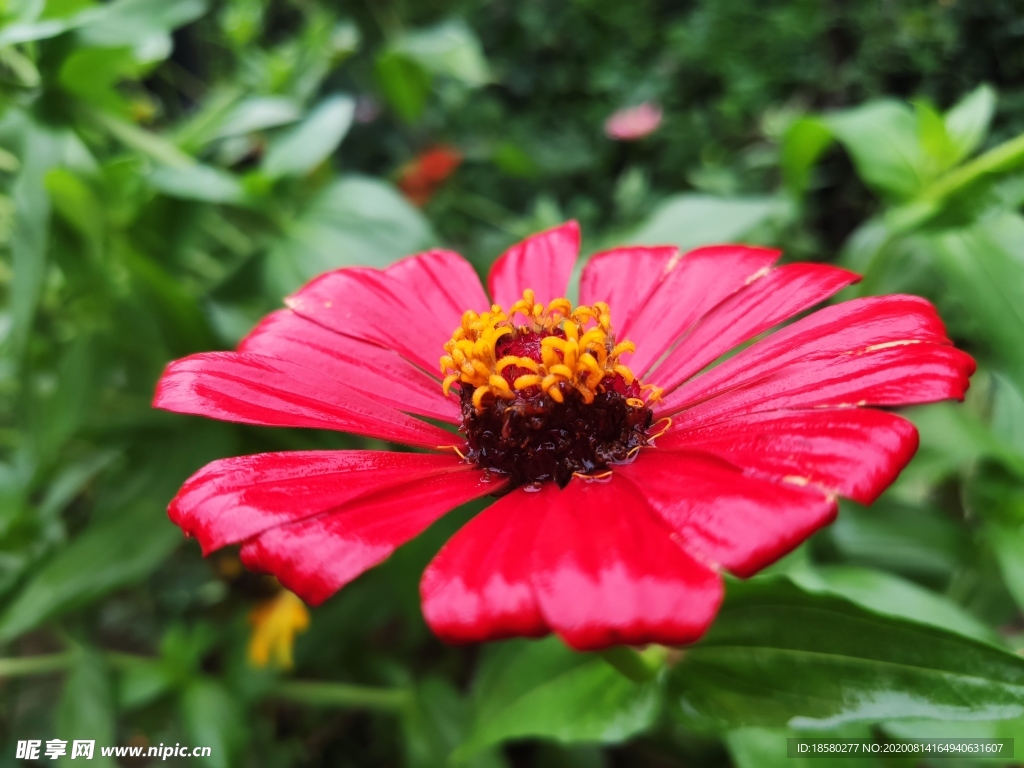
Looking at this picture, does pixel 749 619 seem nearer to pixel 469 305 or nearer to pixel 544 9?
pixel 469 305

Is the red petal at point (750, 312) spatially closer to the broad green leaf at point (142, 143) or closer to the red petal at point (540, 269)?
the red petal at point (540, 269)

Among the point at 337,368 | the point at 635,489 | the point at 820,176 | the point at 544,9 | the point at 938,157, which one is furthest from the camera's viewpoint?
the point at 544,9

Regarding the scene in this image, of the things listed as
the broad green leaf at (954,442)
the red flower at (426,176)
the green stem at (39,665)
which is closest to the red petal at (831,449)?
the broad green leaf at (954,442)

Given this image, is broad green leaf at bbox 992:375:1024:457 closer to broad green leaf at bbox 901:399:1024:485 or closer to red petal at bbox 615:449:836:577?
broad green leaf at bbox 901:399:1024:485

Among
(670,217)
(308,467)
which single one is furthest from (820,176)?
(308,467)

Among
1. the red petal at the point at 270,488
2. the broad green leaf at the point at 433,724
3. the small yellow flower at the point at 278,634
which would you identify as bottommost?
the small yellow flower at the point at 278,634

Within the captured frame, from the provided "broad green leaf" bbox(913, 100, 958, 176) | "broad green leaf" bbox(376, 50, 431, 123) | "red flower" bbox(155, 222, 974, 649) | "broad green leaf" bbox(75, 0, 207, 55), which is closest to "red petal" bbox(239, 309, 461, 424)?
"red flower" bbox(155, 222, 974, 649)

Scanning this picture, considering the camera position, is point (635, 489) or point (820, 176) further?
point (820, 176)
